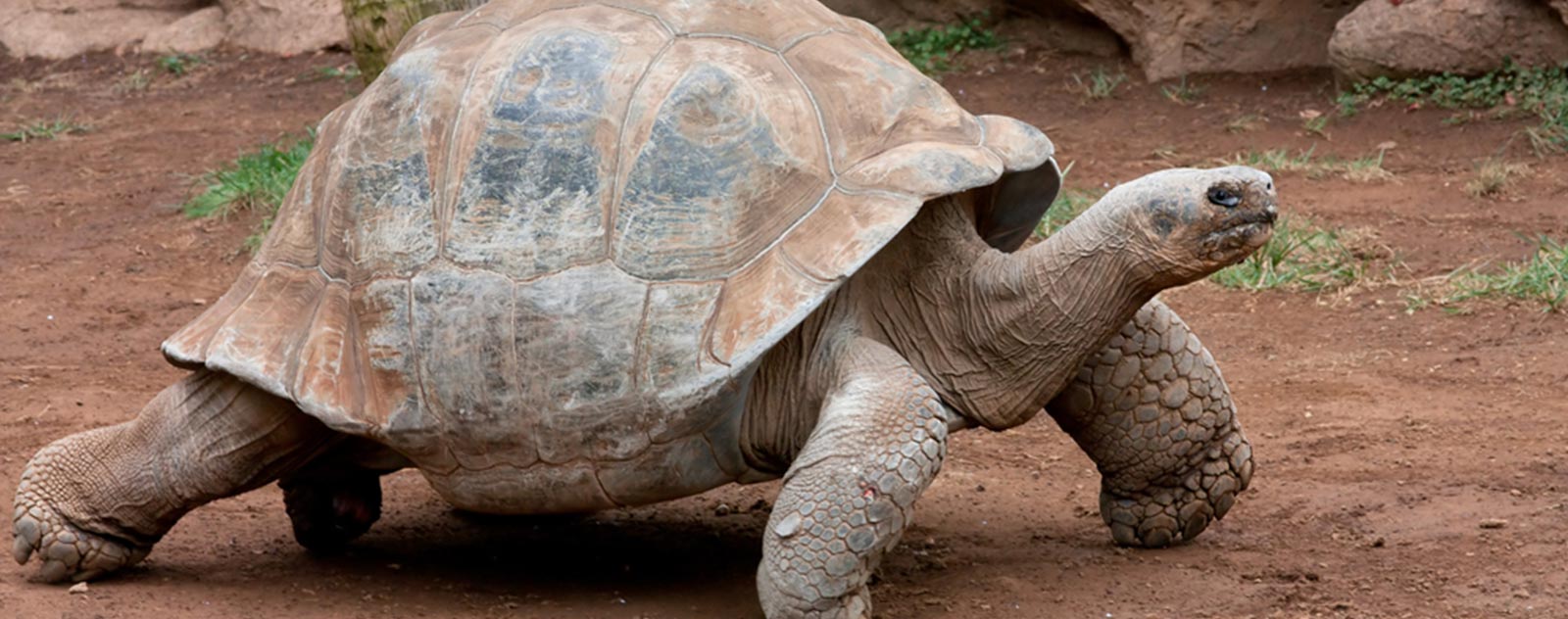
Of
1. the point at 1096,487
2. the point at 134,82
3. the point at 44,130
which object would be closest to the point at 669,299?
the point at 1096,487

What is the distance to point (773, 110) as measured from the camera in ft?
12.5

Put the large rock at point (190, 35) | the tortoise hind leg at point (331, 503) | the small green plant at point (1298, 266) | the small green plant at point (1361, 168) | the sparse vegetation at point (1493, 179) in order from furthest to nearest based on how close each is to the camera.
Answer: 1. the large rock at point (190, 35)
2. the small green plant at point (1361, 168)
3. the sparse vegetation at point (1493, 179)
4. the small green plant at point (1298, 266)
5. the tortoise hind leg at point (331, 503)

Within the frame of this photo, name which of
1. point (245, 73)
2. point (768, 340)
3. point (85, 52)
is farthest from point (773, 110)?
point (85, 52)

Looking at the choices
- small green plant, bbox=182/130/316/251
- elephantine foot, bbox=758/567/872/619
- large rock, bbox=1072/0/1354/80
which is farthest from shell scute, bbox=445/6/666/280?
large rock, bbox=1072/0/1354/80

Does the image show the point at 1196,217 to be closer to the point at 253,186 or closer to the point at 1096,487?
the point at 1096,487

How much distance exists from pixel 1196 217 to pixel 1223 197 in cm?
7

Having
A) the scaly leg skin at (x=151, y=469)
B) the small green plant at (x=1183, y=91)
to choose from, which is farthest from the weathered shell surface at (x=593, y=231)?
→ the small green plant at (x=1183, y=91)

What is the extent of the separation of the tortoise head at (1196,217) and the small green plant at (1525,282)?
291cm

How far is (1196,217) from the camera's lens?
11.8ft

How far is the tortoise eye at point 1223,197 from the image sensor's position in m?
3.57

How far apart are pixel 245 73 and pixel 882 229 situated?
1042 cm

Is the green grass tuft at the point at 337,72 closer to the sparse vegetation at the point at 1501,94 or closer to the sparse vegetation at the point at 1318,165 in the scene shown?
the sparse vegetation at the point at 1318,165

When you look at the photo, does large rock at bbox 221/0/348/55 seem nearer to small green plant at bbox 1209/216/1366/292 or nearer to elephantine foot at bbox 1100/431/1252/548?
small green plant at bbox 1209/216/1366/292

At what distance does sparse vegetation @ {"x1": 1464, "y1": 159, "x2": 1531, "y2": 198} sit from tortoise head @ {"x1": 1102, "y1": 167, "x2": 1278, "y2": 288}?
4.61m
